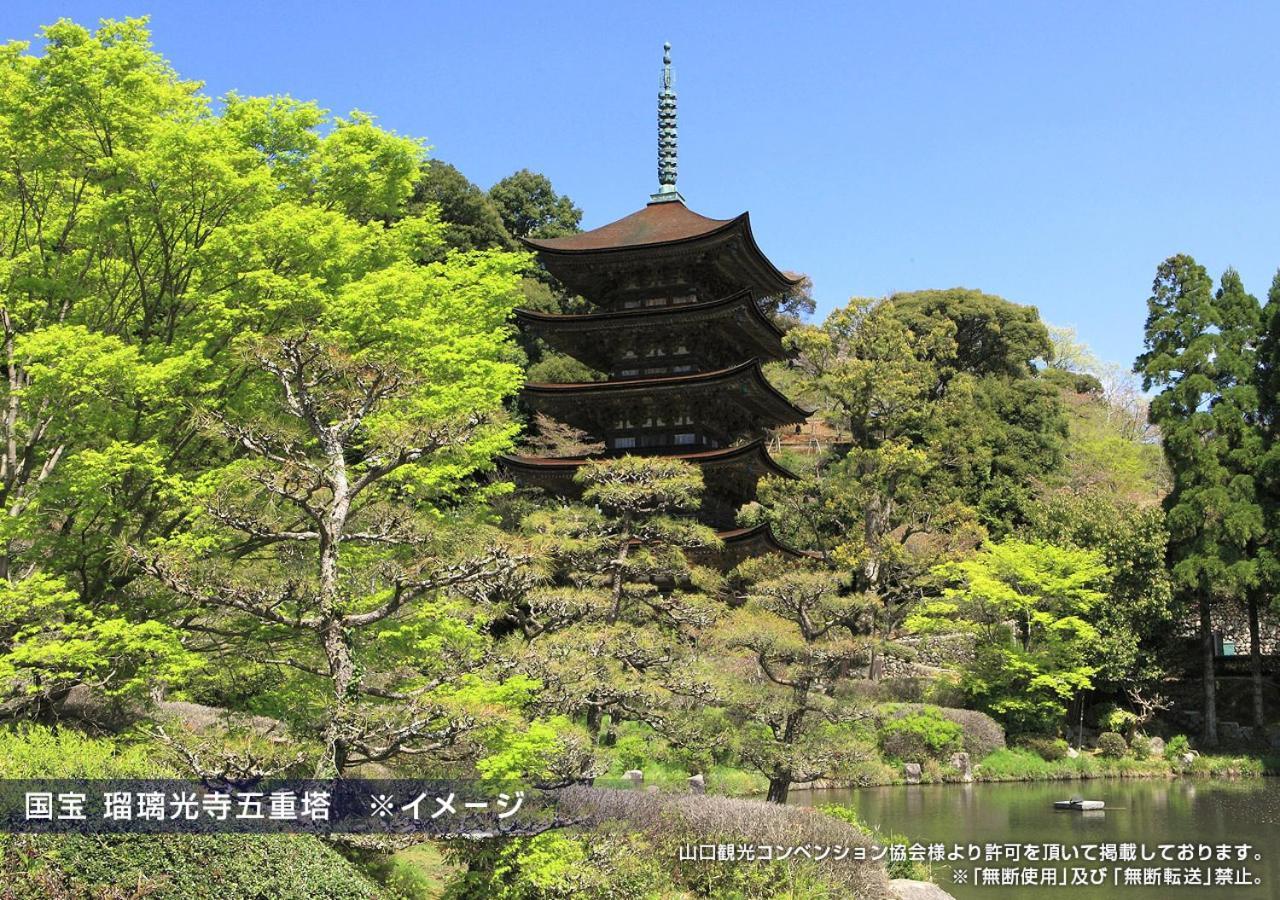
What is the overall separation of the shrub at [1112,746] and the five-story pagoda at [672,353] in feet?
31.2

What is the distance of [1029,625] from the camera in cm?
2777

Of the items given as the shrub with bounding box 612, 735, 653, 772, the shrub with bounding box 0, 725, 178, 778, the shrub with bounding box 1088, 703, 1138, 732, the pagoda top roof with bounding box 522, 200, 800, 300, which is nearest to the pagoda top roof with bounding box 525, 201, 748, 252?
the pagoda top roof with bounding box 522, 200, 800, 300

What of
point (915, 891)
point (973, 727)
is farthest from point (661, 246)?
point (915, 891)

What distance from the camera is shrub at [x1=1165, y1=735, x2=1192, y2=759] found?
27156 millimetres

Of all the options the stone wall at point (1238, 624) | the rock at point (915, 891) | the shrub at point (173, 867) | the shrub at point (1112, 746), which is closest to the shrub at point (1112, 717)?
the shrub at point (1112, 746)

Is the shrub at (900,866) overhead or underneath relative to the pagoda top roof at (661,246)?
underneath

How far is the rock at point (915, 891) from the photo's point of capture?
11.5 metres

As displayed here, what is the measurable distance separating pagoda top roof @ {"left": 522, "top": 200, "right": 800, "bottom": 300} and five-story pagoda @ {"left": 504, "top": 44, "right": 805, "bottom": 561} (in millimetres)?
Answer: 42

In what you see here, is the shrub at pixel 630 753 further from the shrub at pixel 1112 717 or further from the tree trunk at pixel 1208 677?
the tree trunk at pixel 1208 677

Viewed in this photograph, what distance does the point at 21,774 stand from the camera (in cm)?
836

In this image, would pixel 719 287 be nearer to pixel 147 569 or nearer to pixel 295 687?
pixel 295 687

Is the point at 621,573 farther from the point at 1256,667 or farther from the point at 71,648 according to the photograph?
the point at 1256,667

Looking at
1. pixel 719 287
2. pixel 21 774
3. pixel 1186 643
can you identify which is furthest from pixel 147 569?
pixel 1186 643

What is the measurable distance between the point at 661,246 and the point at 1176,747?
17584mm
